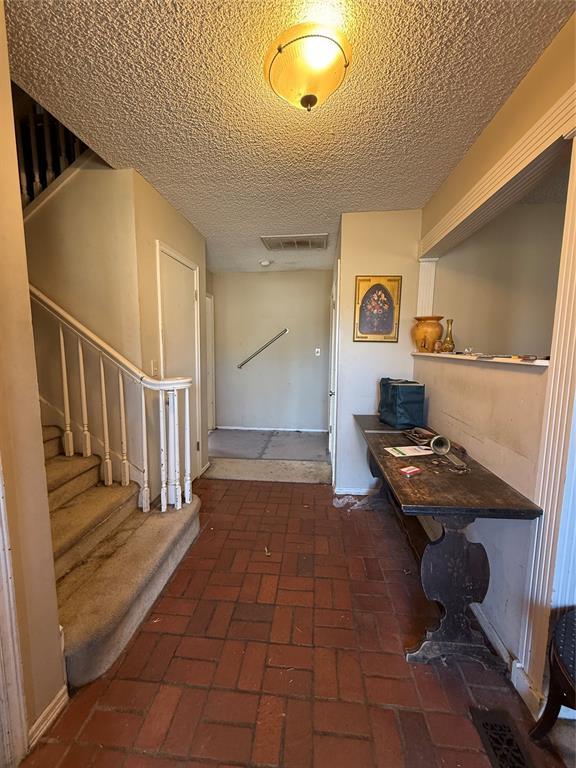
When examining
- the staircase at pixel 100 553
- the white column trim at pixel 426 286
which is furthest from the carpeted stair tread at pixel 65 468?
the white column trim at pixel 426 286

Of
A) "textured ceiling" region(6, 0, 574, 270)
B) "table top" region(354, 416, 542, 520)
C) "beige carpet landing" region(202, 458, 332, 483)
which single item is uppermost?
"textured ceiling" region(6, 0, 574, 270)

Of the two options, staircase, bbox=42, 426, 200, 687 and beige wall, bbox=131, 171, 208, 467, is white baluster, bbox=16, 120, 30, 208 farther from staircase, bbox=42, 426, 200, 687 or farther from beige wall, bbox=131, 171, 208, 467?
staircase, bbox=42, 426, 200, 687

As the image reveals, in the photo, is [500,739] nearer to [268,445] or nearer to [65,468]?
[65,468]

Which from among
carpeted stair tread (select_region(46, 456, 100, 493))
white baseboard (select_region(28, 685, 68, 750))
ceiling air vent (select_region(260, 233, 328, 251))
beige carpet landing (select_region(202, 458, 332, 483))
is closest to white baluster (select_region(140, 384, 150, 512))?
carpeted stair tread (select_region(46, 456, 100, 493))

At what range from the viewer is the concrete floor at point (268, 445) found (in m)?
3.82

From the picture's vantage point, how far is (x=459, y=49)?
1.19 metres

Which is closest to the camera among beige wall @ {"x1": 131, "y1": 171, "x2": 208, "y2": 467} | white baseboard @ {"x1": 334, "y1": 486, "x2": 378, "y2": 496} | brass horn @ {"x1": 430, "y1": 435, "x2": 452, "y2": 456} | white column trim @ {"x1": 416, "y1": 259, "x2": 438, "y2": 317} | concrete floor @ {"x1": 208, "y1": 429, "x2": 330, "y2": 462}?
brass horn @ {"x1": 430, "y1": 435, "x2": 452, "y2": 456}

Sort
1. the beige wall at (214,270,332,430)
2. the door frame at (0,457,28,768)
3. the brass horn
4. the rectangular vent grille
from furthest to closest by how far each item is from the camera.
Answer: the beige wall at (214,270,332,430) → the brass horn → the rectangular vent grille → the door frame at (0,457,28,768)

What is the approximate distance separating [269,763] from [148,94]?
8.77 feet

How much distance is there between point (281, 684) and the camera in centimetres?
123

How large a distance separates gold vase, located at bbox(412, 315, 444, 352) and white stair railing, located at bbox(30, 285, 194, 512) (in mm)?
1817

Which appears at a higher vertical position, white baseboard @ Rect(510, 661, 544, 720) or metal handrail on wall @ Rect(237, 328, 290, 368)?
metal handrail on wall @ Rect(237, 328, 290, 368)

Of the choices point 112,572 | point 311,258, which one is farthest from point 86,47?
point 311,258

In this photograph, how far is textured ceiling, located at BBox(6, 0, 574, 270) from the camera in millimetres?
1077
